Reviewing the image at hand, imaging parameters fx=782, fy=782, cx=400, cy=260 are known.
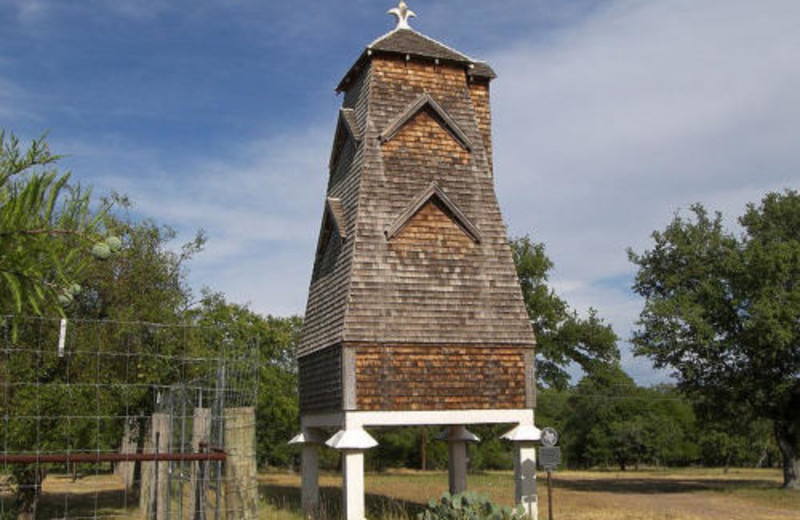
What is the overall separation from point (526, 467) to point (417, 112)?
8802mm

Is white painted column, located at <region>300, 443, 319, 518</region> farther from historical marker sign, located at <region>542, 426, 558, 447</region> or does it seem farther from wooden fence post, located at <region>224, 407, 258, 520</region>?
historical marker sign, located at <region>542, 426, 558, 447</region>

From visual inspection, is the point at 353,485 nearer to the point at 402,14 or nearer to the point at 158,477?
the point at 158,477

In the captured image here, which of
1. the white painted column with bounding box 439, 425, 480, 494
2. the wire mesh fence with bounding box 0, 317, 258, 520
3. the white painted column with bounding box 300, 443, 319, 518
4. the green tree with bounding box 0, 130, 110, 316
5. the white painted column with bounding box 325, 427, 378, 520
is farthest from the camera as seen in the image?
the white painted column with bounding box 439, 425, 480, 494

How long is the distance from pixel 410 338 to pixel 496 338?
2055mm

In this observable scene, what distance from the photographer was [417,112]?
1934 centimetres

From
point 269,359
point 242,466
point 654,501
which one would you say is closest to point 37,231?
point 242,466

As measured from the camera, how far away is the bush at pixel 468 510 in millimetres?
15445

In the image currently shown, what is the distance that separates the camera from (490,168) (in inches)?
810

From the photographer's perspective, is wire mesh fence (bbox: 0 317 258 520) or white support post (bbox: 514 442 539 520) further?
white support post (bbox: 514 442 539 520)

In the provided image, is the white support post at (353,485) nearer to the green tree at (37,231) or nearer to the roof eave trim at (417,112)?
the roof eave trim at (417,112)

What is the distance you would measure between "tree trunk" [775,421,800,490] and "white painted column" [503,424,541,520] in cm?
2008

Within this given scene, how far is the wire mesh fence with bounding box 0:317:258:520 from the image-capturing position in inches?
582

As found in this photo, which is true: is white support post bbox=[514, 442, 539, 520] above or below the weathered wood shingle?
below

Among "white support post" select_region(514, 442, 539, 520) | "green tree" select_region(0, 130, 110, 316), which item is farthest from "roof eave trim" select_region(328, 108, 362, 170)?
"green tree" select_region(0, 130, 110, 316)
